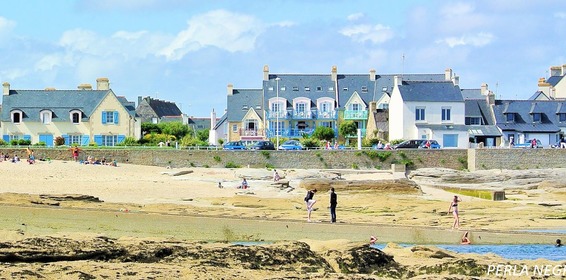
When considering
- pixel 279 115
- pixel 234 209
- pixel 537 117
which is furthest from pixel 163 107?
pixel 234 209

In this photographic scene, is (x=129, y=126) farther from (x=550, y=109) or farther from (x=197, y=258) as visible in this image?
Result: (x=197, y=258)

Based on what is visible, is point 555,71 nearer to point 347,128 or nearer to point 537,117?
point 537,117

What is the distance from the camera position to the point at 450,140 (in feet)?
241

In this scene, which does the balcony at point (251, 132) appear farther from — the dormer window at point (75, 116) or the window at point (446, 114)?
the window at point (446, 114)

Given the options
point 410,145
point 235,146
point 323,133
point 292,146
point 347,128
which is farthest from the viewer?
point 347,128

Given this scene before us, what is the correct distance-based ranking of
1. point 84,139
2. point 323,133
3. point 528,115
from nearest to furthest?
1. point 84,139
2. point 528,115
3. point 323,133

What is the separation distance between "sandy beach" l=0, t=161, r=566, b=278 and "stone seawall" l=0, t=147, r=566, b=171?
2.35 m

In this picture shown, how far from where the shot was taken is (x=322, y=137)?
79.9 m

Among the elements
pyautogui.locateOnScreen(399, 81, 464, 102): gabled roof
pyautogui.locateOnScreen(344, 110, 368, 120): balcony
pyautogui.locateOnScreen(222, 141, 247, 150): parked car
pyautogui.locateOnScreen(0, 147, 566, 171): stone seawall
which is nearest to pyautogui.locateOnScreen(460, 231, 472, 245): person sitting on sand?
pyautogui.locateOnScreen(0, 147, 566, 171): stone seawall

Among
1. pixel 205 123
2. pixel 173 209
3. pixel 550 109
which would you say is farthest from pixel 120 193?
pixel 205 123

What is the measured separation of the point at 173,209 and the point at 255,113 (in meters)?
50.4

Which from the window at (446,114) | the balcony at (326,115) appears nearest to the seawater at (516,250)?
the window at (446,114)

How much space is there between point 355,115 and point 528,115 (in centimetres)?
1341

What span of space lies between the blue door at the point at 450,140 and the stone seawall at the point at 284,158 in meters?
8.92
